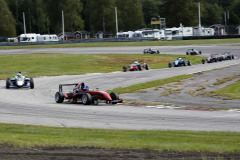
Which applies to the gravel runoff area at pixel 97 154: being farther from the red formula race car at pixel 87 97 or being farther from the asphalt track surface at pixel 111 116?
the red formula race car at pixel 87 97

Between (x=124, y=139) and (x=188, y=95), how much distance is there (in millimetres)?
13452

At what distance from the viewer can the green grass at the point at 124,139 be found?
9469mm

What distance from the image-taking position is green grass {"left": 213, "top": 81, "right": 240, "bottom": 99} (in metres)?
23.1

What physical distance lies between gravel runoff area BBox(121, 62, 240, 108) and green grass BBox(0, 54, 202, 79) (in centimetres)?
1739

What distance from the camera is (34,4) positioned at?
142 m

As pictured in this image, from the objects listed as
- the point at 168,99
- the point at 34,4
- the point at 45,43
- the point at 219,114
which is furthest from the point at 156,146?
the point at 34,4

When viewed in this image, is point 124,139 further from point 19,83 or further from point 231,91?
point 19,83

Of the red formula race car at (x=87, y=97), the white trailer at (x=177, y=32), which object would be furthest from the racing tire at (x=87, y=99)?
the white trailer at (x=177, y=32)

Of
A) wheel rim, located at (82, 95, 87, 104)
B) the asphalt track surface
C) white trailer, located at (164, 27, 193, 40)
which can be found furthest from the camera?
white trailer, located at (164, 27, 193, 40)

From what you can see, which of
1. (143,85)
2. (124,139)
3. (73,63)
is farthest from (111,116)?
(73,63)

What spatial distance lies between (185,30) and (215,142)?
101m

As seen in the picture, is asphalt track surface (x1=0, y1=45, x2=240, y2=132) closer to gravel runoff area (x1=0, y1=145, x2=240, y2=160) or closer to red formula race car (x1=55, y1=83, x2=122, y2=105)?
red formula race car (x1=55, y1=83, x2=122, y2=105)

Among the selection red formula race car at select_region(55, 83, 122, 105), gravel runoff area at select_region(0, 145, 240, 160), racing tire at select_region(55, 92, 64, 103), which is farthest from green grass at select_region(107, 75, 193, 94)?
gravel runoff area at select_region(0, 145, 240, 160)

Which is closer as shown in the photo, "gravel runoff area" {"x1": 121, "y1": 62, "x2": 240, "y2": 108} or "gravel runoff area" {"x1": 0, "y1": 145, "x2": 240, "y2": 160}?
"gravel runoff area" {"x1": 0, "y1": 145, "x2": 240, "y2": 160}
